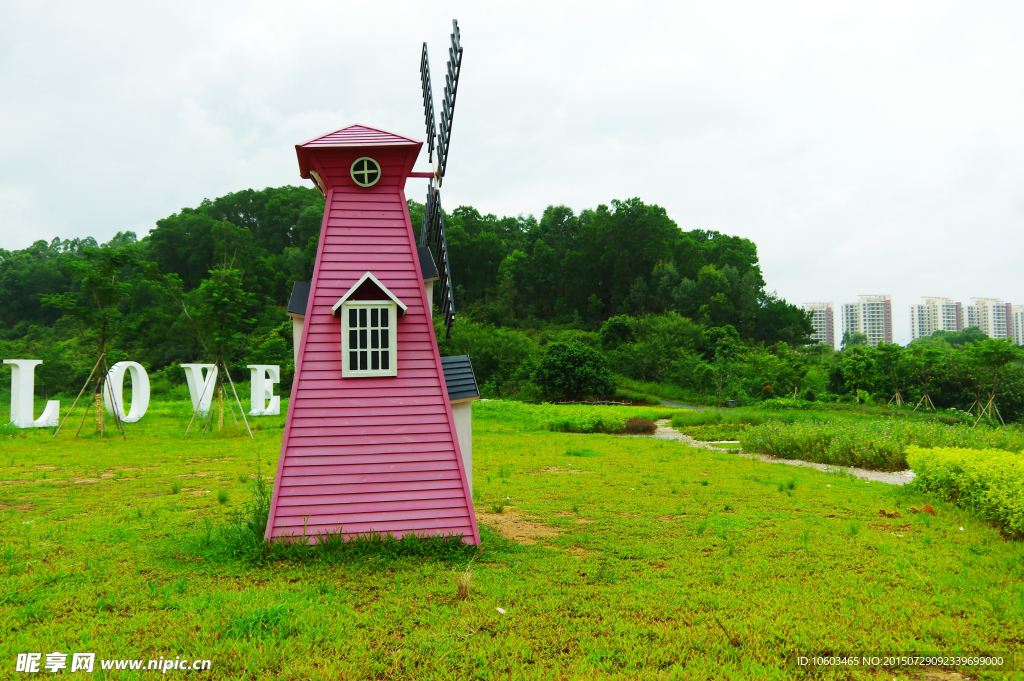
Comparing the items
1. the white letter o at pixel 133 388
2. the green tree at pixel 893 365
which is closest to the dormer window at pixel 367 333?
the white letter o at pixel 133 388

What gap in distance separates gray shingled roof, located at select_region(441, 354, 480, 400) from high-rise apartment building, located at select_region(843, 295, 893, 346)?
117 metres

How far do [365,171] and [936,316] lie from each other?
129 m

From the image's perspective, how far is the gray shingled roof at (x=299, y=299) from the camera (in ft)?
20.2

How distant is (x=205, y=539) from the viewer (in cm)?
595

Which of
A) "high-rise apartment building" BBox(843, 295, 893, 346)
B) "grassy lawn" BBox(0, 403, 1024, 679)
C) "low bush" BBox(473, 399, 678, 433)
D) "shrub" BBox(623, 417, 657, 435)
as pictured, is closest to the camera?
"grassy lawn" BBox(0, 403, 1024, 679)

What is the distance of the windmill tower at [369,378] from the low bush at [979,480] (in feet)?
19.3

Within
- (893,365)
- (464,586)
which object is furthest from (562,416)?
Answer: (893,365)

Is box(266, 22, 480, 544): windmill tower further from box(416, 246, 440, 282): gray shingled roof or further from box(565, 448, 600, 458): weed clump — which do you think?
box(565, 448, 600, 458): weed clump

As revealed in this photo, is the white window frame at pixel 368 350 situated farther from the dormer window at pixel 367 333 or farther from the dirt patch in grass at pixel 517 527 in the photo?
the dirt patch in grass at pixel 517 527

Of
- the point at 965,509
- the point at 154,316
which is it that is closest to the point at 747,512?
the point at 965,509

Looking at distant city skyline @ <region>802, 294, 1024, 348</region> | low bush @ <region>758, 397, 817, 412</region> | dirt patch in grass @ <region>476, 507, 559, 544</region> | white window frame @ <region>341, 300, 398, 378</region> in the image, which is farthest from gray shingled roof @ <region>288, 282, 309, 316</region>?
distant city skyline @ <region>802, 294, 1024, 348</region>

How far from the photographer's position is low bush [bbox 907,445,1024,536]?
20.4 feet

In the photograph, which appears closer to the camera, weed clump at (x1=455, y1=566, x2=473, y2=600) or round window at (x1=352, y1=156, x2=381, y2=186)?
weed clump at (x1=455, y1=566, x2=473, y2=600)

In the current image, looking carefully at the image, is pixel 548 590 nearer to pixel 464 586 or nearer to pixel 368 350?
pixel 464 586
